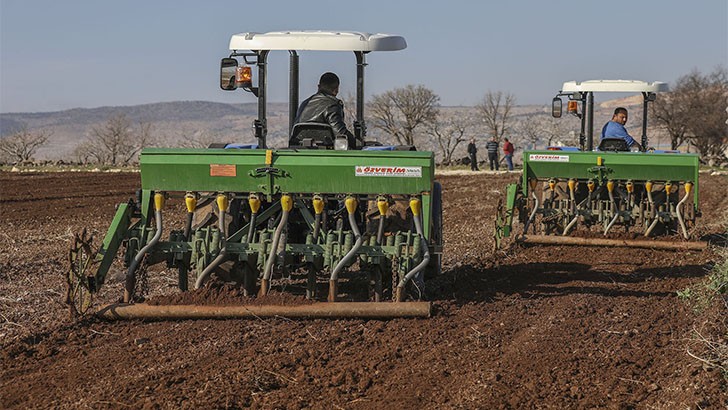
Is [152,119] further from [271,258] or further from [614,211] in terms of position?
[271,258]

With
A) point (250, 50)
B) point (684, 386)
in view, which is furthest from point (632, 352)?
point (250, 50)

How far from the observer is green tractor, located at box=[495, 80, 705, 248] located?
1229 centimetres

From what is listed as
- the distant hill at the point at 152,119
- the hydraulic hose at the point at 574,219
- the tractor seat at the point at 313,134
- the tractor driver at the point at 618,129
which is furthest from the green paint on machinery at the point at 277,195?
the distant hill at the point at 152,119

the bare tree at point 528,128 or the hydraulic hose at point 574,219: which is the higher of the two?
the bare tree at point 528,128

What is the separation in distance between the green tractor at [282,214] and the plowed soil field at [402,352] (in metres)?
0.38

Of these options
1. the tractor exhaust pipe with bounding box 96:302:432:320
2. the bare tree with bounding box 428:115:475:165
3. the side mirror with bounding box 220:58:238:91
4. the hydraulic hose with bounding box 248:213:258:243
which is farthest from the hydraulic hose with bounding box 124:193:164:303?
the bare tree with bounding box 428:115:475:165

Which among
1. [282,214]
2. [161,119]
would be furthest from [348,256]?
[161,119]

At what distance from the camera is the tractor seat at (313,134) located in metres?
8.28

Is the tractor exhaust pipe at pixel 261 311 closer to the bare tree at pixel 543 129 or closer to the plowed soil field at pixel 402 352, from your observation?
the plowed soil field at pixel 402 352

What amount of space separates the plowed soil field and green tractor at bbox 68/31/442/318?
0.38m

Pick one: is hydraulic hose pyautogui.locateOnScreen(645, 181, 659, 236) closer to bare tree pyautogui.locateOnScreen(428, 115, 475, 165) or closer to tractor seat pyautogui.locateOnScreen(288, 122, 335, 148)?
tractor seat pyautogui.locateOnScreen(288, 122, 335, 148)

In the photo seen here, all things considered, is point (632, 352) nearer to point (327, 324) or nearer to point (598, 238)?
point (327, 324)

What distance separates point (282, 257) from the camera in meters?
7.52

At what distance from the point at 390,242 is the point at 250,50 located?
203 cm
